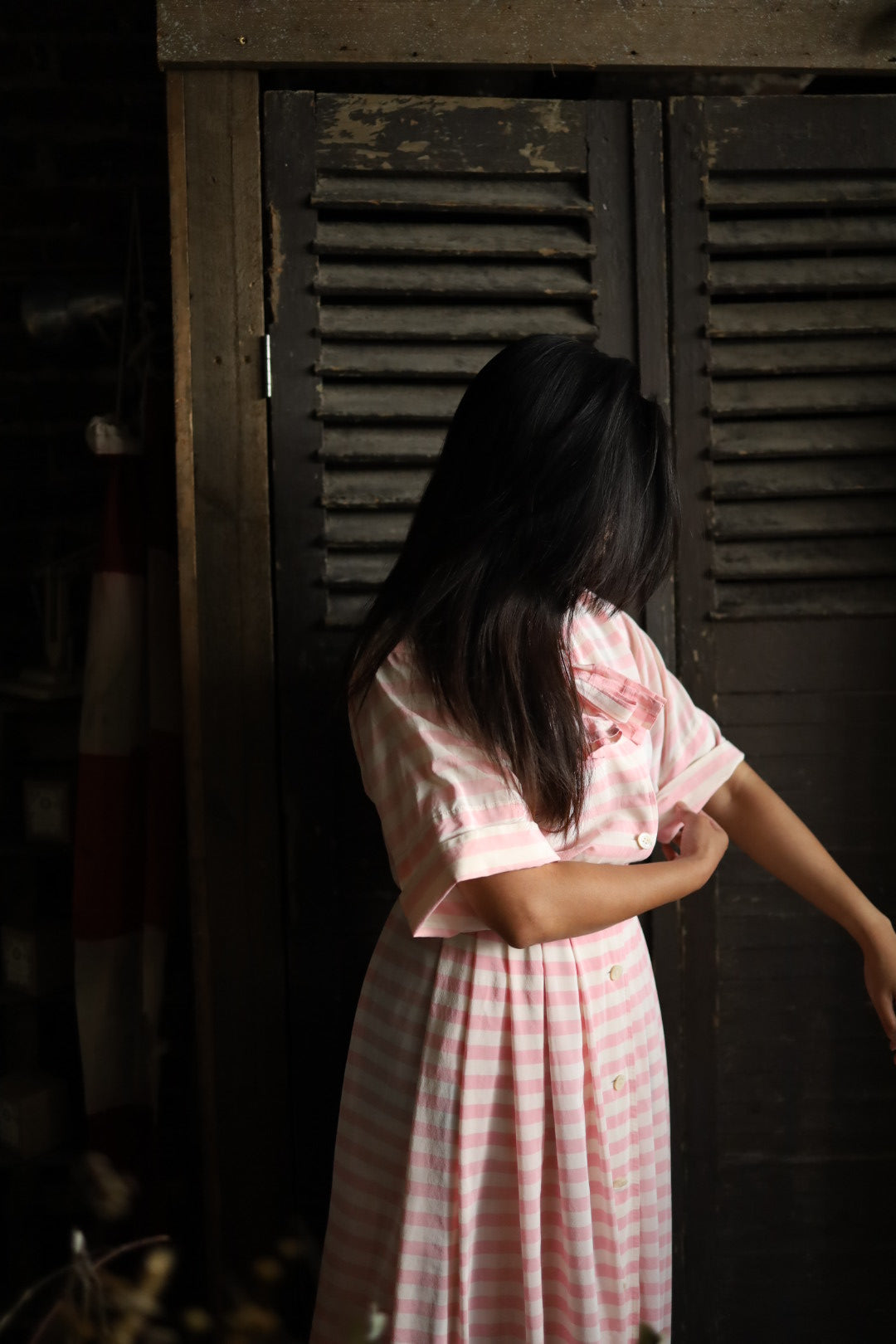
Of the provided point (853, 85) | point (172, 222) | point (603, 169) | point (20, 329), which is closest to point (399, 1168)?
point (172, 222)

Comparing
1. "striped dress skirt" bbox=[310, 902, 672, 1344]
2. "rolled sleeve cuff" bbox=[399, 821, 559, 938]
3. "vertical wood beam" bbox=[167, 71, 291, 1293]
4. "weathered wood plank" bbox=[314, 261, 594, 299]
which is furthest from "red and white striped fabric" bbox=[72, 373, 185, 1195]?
"rolled sleeve cuff" bbox=[399, 821, 559, 938]

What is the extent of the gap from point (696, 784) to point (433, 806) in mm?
482

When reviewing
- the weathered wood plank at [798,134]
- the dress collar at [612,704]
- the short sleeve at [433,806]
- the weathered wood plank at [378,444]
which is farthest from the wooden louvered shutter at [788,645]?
the short sleeve at [433,806]

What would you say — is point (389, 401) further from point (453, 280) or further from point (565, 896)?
point (565, 896)

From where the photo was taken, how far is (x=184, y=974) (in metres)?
2.05

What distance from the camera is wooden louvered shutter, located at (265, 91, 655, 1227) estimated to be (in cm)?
152

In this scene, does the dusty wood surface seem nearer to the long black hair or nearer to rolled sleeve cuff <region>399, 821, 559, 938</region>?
the long black hair

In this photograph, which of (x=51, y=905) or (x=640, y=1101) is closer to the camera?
(x=640, y=1101)

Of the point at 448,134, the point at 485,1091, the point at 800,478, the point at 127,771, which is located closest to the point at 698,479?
the point at 800,478

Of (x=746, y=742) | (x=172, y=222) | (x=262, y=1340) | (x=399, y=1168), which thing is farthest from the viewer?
(x=746, y=742)

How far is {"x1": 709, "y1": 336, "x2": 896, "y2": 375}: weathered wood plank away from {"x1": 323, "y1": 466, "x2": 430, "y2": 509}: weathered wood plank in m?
0.52

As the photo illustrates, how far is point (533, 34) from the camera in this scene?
1518 millimetres

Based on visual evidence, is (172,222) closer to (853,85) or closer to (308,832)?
(308,832)

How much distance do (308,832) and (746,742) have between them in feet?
2.37
